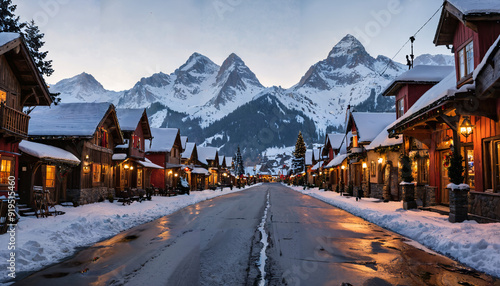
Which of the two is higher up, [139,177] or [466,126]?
[466,126]

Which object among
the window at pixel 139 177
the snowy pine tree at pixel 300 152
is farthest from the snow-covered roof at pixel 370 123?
the snowy pine tree at pixel 300 152

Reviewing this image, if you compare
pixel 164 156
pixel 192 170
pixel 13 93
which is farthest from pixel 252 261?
pixel 192 170

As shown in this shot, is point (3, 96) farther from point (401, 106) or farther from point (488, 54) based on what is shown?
point (401, 106)

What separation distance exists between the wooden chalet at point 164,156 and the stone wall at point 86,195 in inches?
608

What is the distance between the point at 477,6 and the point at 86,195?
23.9 meters

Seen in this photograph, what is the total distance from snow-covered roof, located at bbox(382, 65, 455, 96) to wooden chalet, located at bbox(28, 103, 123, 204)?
2028 cm

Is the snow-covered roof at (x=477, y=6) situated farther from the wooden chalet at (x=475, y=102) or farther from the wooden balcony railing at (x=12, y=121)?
the wooden balcony railing at (x=12, y=121)

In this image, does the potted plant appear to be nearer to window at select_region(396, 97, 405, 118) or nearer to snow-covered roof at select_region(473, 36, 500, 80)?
window at select_region(396, 97, 405, 118)

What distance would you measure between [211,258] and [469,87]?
1029 centimetres

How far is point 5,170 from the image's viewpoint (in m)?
15.3

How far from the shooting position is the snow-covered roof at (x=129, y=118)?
33.1 meters

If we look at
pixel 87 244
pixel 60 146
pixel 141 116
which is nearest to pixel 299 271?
pixel 87 244

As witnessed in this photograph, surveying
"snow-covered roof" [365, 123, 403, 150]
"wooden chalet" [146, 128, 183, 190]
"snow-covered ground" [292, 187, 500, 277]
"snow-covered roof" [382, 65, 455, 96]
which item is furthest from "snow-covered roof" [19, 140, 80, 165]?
"wooden chalet" [146, 128, 183, 190]

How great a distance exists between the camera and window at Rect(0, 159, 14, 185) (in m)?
15.0
